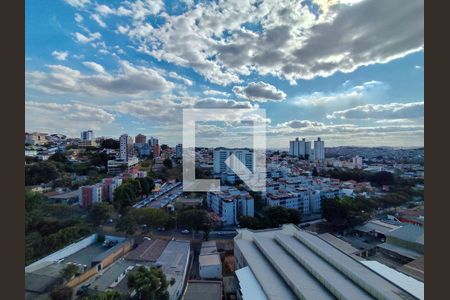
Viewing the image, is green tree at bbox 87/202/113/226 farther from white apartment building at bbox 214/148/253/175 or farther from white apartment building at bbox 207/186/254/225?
white apartment building at bbox 214/148/253/175

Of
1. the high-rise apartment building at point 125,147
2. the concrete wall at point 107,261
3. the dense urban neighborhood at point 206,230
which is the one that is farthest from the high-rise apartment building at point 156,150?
the concrete wall at point 107,261

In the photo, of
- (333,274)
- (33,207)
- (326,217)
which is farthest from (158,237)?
(326,217)

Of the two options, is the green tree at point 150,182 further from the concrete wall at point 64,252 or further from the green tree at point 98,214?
the concrete wall at point 64,252

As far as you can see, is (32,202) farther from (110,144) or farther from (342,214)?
(342,214)

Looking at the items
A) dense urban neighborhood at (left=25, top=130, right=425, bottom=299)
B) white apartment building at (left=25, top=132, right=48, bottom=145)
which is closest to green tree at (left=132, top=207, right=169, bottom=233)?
dense urban neighborhood at (left=25, top=130, right=425, bottom=299)

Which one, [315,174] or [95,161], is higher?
[95,161]

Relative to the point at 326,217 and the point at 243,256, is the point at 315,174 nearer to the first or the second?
the point at 326,217
